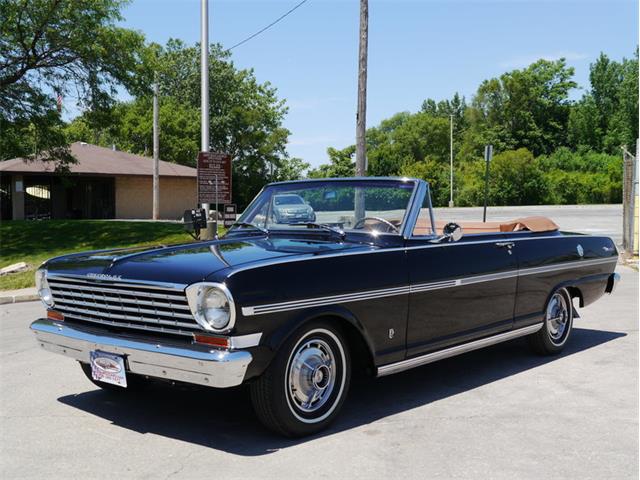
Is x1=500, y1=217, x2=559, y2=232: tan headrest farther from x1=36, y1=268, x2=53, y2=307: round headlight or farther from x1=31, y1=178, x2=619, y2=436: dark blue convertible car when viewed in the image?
x1=36, y1=268, x2=53, y2=307: round headlight

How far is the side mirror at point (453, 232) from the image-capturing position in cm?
530

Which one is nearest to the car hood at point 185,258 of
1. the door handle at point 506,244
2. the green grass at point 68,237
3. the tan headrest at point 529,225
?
the door handle at point 506,244

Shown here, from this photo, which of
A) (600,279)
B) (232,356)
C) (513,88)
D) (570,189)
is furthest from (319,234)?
(513,88)

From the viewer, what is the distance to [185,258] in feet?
14.5

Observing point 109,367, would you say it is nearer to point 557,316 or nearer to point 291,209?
point 291,209

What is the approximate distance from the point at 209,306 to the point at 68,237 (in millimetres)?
17427

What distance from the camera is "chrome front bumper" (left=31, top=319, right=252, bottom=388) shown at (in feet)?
12.4

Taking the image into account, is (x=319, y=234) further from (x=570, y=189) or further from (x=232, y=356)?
(x=570, y=189)

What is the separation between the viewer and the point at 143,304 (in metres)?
4.16

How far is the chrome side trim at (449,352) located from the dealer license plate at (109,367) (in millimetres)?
1664

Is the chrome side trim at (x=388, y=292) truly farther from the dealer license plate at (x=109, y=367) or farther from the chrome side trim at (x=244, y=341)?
the dealer license plate at (x=109, y=367)

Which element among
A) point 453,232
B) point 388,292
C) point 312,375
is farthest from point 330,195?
point 312,375

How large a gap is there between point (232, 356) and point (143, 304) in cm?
74

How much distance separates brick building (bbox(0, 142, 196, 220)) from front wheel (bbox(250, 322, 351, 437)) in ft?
102
